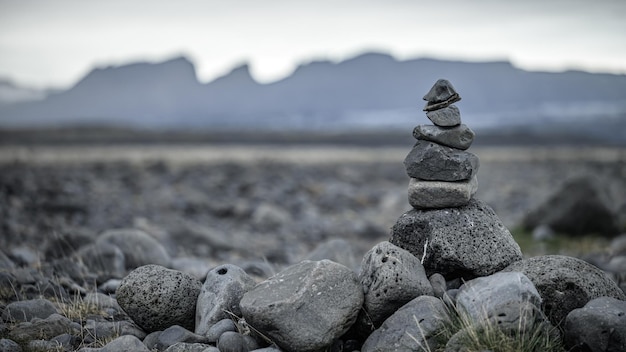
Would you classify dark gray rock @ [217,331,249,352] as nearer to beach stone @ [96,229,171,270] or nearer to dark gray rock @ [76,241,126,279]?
dark gray rock @ [76,241,126,279]

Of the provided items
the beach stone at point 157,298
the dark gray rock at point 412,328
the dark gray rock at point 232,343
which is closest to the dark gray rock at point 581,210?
the dark gray rock at point 412,328

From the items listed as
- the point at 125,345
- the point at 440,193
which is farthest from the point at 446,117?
the point at 125,345

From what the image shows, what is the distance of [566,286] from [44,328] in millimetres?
5857

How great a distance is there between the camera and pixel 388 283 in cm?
674

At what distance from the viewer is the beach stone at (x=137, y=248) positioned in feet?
39.5

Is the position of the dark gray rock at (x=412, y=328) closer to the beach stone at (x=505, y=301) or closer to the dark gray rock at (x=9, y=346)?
the beach stone at (x=505, y=301)

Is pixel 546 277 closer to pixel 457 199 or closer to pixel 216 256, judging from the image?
pixel 457 199

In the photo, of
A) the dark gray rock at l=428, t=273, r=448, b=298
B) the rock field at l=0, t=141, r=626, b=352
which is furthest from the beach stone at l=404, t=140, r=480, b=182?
the dark gray rock at l=428, t=273, r=448, b=298

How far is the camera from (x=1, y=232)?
1664cm

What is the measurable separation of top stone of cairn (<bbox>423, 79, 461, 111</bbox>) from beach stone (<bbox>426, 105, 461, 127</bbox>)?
0.07 m

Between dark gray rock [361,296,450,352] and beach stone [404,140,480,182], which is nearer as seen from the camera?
dark gray rock [361,296,450,352]

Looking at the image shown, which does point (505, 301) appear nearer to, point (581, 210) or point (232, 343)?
point (232, 343)

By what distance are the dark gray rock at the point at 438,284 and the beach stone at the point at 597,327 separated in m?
1.41

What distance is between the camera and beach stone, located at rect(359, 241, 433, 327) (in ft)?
22.1
